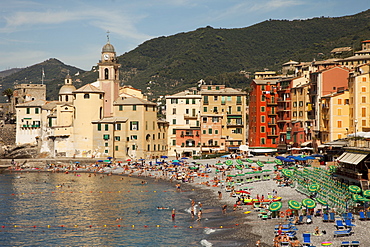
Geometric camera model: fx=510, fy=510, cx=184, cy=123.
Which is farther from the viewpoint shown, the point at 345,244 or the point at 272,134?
the point at 272,134

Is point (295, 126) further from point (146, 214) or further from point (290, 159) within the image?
point (146, 214)

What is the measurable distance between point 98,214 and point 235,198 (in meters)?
15.8

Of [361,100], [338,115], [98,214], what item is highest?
[361,100]

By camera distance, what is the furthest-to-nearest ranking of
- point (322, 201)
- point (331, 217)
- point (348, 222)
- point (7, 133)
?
point (7, 133) → point (322, 201) → point (331, 217) → point (348, 222)

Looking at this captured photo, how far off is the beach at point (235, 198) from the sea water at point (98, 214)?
2296 mm

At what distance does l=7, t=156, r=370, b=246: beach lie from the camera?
38.1m

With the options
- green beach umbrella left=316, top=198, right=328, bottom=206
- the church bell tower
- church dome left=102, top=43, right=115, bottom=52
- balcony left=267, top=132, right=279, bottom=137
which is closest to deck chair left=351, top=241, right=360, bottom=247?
green beach umbrella left=316, top=198, right=328, bottom=206

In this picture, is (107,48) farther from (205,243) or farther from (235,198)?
(205,243)

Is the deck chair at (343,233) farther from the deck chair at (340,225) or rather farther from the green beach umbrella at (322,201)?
the green beach umbrella at (322,201)

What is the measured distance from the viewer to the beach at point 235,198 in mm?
38062

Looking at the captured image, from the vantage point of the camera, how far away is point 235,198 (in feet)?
193

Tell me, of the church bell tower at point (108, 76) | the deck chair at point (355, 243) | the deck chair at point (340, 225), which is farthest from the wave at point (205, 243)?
the church bell tower at point (108, 76)

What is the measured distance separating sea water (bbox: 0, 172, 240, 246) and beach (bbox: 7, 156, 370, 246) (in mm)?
2296

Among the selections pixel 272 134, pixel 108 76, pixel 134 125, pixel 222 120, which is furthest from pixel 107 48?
pixel 272 134
